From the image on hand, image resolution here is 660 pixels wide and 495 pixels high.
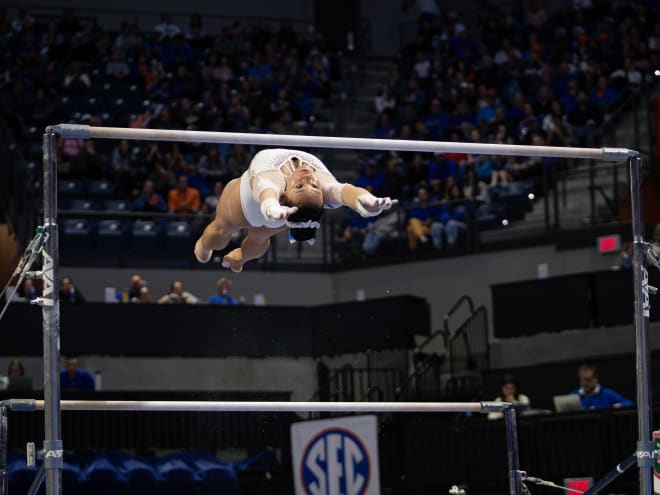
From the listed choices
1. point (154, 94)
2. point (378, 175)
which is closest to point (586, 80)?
point (378, 175)

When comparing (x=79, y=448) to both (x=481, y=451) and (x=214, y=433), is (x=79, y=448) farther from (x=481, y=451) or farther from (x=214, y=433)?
(x=481, y=451)

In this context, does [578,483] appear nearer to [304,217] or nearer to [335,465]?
[335,465]

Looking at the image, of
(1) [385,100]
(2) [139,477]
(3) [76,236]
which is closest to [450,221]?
(1) [385,100]

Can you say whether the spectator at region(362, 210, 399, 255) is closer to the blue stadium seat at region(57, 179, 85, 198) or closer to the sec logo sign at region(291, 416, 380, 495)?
the blue stadium seat at region(57, 179, 85, 198)

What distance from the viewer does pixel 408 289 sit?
58.9 ft

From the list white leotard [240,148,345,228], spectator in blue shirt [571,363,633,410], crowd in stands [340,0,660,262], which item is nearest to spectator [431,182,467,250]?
crowd in stands [340,0,660,262]

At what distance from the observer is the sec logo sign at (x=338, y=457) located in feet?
31.4

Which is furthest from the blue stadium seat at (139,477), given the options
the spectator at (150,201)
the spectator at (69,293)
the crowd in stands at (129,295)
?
the spectator at (150,201)

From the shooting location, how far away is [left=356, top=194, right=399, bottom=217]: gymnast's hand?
22.8 feet

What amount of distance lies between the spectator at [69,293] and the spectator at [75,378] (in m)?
1.09

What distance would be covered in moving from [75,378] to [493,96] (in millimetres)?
8670

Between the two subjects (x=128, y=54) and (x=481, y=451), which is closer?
(x=481, y=451)

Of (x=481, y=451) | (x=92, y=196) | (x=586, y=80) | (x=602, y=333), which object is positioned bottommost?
(x=481, y=451)

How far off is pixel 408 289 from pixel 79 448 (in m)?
6.01
